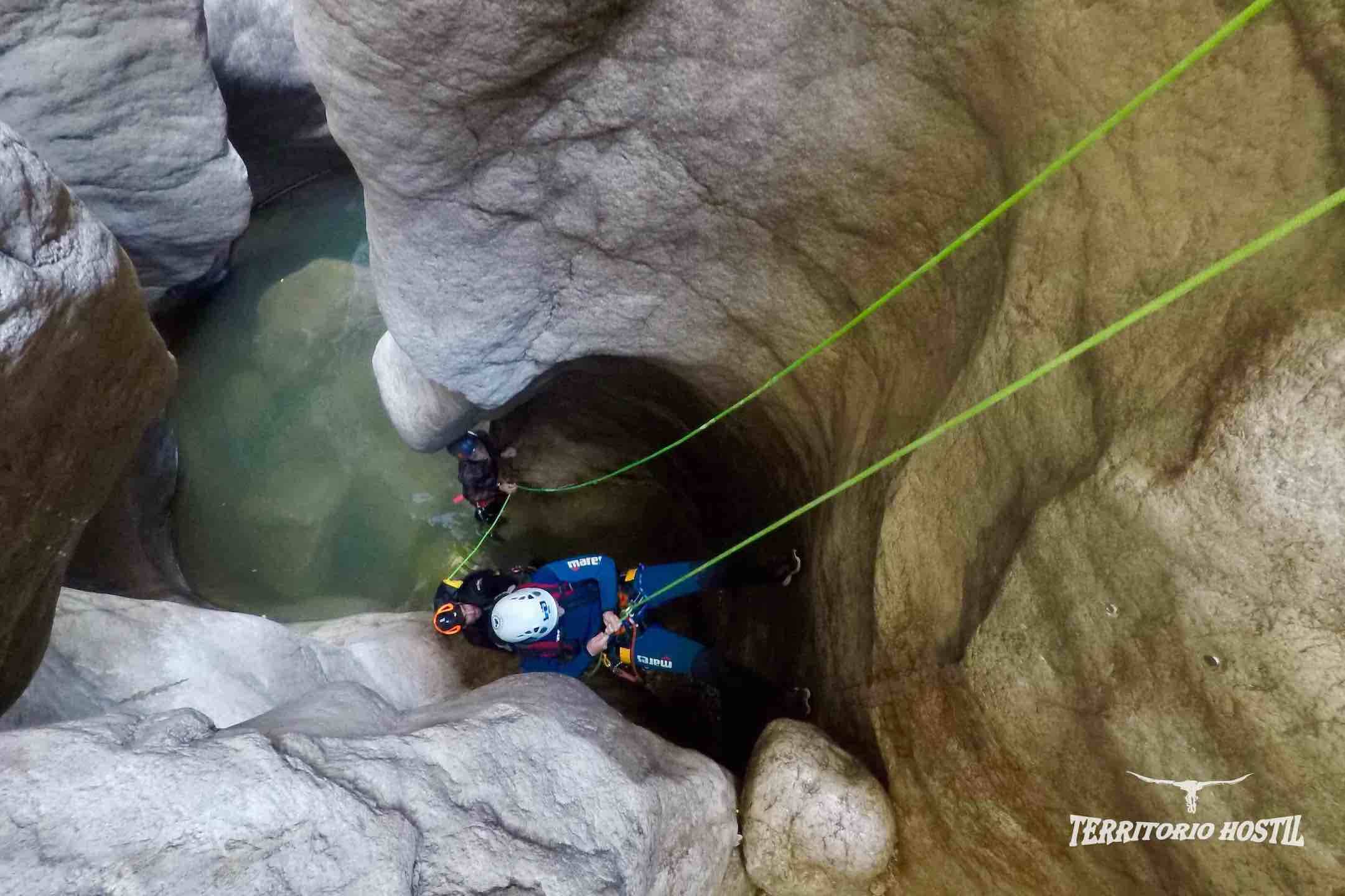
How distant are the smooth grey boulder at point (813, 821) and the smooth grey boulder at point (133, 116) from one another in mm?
4770

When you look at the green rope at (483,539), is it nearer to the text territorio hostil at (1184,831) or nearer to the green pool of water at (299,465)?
the green pool of water at (299,465)

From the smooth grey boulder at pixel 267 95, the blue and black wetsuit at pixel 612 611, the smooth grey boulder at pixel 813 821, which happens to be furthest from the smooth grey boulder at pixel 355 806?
the smooth grey boulder at pixel 267 95

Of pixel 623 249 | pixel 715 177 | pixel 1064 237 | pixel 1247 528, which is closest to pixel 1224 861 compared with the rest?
pixel 1247 528

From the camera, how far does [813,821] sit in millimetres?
2326

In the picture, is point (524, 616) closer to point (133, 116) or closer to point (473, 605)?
point (473, 605)

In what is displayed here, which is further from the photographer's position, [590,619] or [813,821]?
[590,619]

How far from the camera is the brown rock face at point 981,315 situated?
138cm

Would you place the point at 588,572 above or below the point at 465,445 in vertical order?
above

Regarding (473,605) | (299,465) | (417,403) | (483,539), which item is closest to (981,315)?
(473,605)

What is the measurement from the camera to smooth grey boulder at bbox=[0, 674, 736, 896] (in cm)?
148

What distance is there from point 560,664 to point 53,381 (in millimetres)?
2414

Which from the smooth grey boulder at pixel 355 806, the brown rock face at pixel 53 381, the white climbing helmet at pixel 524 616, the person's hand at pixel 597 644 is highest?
the brown rock face at pixel 53 381

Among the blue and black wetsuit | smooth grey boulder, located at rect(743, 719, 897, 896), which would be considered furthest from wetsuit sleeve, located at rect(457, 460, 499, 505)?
smooth grey boulder, located at rect(743, 719, 897, 896)

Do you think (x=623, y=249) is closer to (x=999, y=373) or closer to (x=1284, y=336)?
(x=999, y=373)
